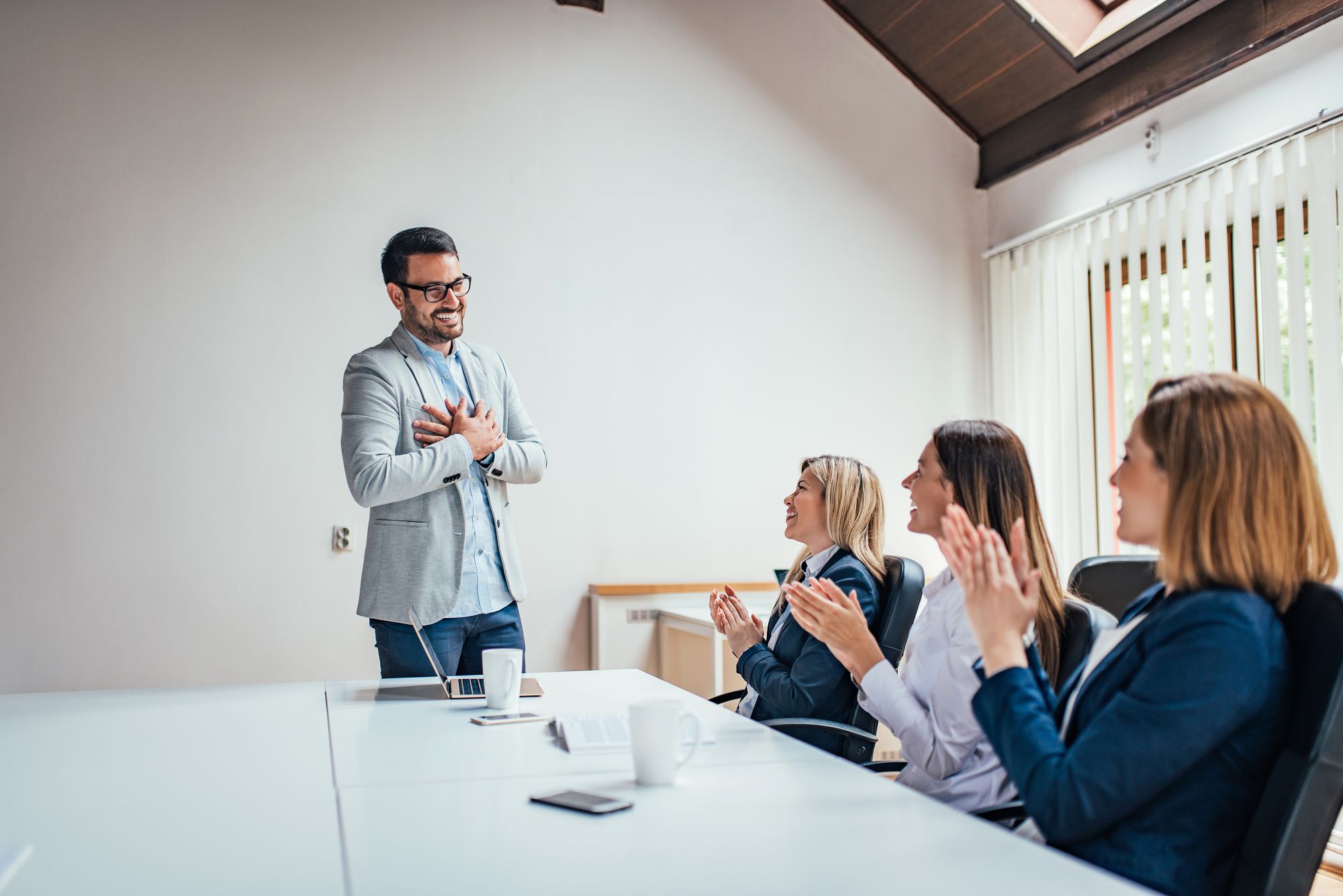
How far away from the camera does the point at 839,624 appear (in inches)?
68.8

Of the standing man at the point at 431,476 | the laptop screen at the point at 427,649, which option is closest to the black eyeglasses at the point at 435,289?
the standing man at the point at 431,476

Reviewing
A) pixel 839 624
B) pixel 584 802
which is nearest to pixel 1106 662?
pixel 839 624

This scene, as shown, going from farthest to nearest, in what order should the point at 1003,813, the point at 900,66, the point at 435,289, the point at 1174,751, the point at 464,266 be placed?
the point at 900,66 → the point at 464,266 → the point at 435,289 → the point at 1003,813 → the point at 1174,751

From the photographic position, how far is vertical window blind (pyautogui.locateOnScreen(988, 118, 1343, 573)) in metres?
3.08

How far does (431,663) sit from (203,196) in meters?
2.33

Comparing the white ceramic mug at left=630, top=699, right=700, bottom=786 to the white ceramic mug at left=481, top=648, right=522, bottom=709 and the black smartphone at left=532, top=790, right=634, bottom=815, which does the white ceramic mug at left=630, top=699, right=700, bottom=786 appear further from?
the white ceramic mug at left=481, top=648, right=522, bottom=709

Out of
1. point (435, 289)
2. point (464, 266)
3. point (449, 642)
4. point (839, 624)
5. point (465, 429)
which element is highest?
point (464, 266)

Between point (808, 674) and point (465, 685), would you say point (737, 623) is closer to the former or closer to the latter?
point (808, 674)

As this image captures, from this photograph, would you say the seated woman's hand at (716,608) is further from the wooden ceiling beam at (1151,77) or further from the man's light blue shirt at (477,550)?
the wooden ceiling beam at (1151,77)

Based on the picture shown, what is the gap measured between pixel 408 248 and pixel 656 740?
5.21 feet

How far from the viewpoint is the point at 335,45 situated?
12.8 feet

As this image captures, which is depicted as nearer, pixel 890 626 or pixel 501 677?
pixel 501 677

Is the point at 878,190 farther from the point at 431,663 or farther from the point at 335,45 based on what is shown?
the point at 431,663

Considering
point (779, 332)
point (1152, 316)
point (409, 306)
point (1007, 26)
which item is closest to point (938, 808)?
point (409, 306)
